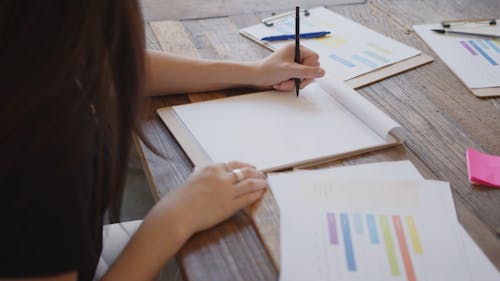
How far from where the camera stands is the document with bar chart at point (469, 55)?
1.11 meters

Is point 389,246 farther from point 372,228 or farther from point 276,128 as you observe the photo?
point 276,128

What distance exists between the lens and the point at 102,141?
737 millimetres

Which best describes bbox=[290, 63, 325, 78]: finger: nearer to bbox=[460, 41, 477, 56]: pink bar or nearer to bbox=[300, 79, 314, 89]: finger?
bbox=[300, 79, 314, 89]: finger

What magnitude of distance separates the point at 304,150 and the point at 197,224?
0.75ft

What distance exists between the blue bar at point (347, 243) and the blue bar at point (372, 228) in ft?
0.09

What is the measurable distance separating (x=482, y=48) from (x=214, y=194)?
2.53 ft

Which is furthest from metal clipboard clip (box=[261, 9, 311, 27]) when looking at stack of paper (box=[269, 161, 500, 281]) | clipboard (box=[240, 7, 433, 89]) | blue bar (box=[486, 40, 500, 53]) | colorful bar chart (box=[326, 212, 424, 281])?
colorful bar chart (box=[326, 212, 424, 281])

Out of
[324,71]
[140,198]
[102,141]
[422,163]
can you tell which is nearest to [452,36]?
[324,71]

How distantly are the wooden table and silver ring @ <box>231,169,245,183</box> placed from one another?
49 millimetres

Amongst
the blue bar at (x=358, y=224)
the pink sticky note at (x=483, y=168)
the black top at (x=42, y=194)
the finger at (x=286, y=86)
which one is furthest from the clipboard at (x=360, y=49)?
the black top at (x=42, y=194)

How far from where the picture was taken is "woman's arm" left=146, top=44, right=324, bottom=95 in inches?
41.1

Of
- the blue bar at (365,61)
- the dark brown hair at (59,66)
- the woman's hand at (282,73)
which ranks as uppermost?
the dark brown hair at (59,66)

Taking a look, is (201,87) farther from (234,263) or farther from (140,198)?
(140,198)

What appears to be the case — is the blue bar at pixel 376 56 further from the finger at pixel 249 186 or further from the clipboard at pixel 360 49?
the finger at pixel 249 186
